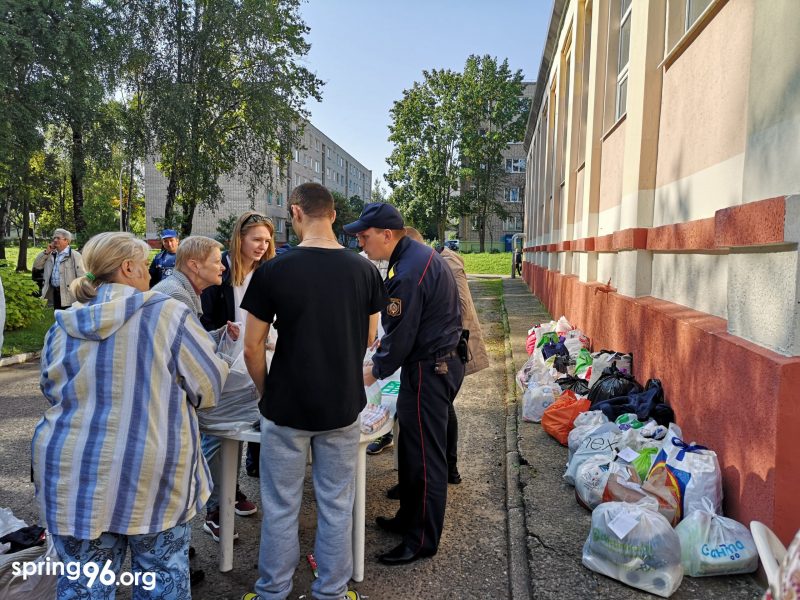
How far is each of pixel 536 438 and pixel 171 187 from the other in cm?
2018

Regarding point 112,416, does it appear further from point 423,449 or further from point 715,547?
point 715,547

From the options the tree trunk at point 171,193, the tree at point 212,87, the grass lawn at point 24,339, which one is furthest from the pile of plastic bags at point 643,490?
the tree trunk at point 171,193

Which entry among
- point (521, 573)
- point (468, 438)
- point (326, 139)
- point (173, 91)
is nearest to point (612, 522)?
point (521, 573)

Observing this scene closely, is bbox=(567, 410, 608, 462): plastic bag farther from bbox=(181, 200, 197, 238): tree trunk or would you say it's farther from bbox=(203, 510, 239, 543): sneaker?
bbox=(181, 200, 197, 238): tree trunk

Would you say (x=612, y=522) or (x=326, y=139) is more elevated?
(x=326, y=139)

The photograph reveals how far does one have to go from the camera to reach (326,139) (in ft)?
238

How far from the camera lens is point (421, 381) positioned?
10.8ft

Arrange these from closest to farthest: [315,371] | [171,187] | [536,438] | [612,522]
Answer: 1. [315,371]
2. [612,522]
3. [536,438]
4. [171,187]

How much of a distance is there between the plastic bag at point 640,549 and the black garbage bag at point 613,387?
211 centimetres

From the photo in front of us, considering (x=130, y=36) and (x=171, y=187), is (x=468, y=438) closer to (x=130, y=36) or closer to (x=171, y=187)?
(x=130, y=36)

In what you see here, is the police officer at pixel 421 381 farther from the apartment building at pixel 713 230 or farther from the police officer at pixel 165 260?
the police officer at pixel 165 260

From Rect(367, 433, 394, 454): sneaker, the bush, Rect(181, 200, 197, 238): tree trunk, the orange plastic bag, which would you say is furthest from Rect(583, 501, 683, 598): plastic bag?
Rect(181, 200, 197, 238): tree trunk

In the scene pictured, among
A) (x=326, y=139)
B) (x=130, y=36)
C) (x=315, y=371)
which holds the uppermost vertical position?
(x=326, y=139)

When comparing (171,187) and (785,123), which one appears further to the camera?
(171,187)
